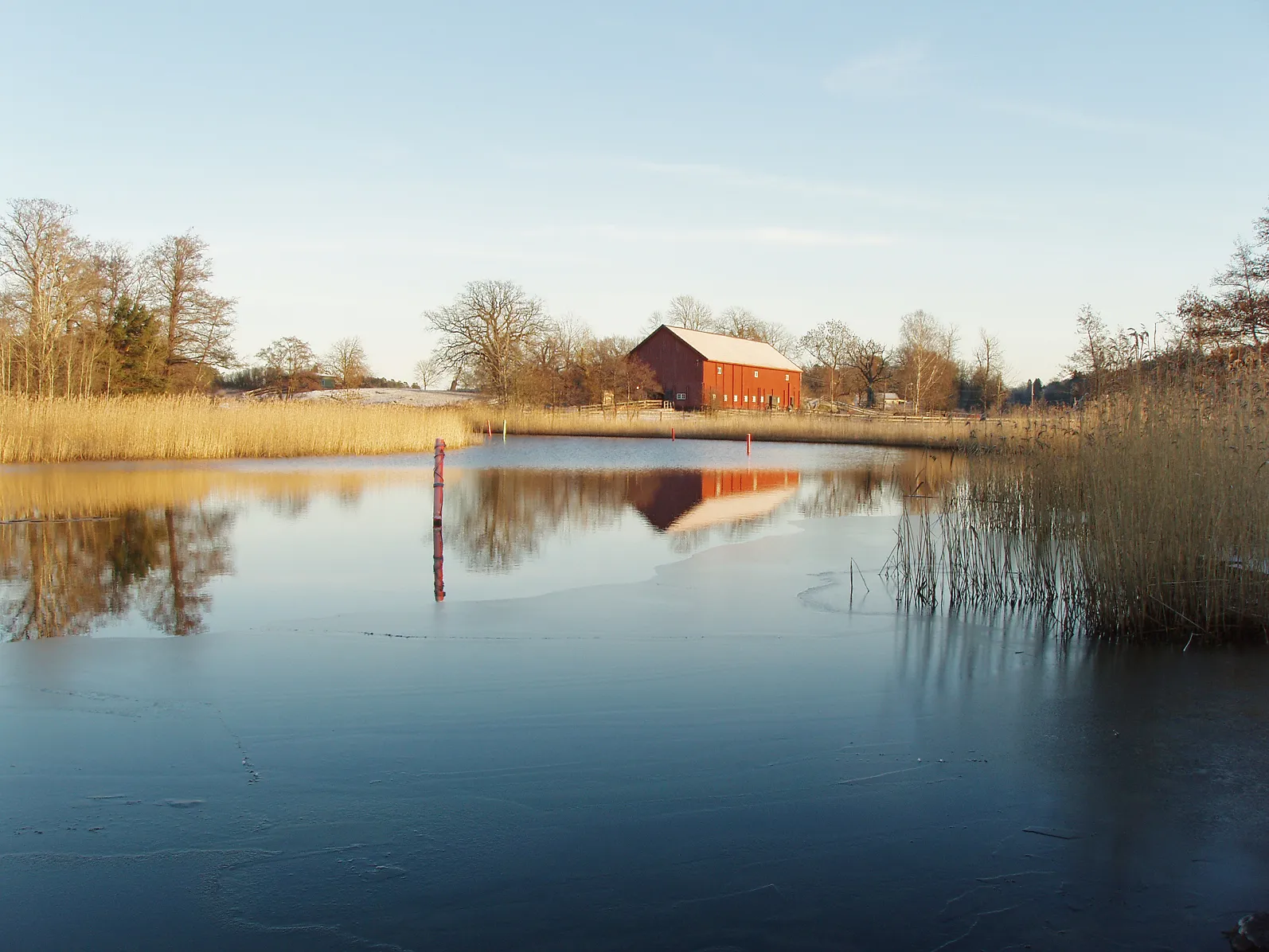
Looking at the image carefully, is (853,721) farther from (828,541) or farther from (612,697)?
(828,541)

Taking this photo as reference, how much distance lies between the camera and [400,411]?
35.2 meters

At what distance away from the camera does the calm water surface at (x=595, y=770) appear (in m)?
3.50

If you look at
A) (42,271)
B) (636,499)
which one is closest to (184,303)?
(42,271)

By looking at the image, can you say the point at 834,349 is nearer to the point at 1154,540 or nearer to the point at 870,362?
the point at 870,362

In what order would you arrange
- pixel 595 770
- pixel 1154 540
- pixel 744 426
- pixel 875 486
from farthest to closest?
1. pixel 744 426
2. pixel 875 486
3. pixel 1154 540
4. pixel 595 770

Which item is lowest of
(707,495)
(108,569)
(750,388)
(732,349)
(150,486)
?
(108,569)

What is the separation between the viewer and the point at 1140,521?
776 centimetres

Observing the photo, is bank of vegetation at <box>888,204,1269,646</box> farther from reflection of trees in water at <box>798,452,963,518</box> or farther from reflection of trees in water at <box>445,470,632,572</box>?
reflection of trees in water at <box>445,470,632,572</box>

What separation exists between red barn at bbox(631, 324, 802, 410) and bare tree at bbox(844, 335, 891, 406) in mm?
15733

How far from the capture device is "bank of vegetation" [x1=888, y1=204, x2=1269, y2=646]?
7.70 metres

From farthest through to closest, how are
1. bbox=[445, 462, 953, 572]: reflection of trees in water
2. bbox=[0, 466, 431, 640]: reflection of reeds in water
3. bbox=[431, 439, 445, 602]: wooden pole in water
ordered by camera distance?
1. bbox=[445, 462, 953, 572]: reflection of trees in water
2. bbox=[431, 439, 445, 602]: wooden pole in water
3. bbox=[0, 466, 431, 640]: reflection of reeds in water

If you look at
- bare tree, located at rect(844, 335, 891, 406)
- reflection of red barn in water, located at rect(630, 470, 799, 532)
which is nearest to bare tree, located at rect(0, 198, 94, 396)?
reflection of red barn in water, located at rect(630, 470, 799, 532)

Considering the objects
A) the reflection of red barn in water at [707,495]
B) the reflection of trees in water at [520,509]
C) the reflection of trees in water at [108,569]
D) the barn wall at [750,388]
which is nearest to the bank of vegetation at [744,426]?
the reflection of red barn in water at [707,495]

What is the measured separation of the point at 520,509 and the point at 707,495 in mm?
4990
